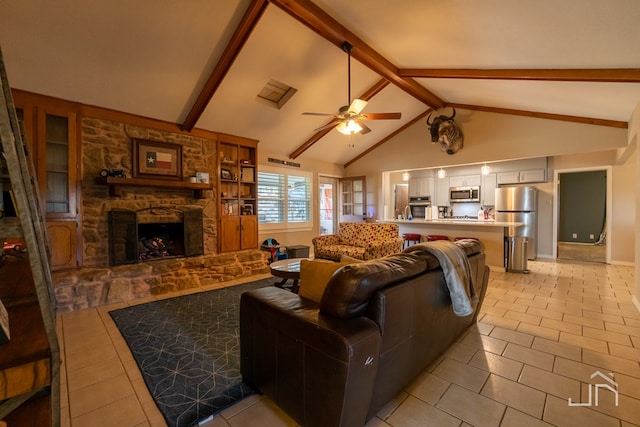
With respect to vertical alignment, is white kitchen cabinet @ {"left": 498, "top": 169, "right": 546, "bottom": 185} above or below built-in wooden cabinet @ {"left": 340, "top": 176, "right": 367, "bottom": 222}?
above

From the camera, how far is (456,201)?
25.4ft

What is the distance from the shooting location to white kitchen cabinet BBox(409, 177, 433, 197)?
8.10 metres

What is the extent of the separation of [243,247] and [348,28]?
400 cm

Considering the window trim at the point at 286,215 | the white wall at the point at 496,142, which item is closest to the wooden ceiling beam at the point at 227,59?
the window trim at the point at 286,215

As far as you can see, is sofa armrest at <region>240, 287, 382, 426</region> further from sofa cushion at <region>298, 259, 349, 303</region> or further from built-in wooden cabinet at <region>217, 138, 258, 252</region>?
built-in wooden cabinet at <region>217, 138, 258, 252</region>

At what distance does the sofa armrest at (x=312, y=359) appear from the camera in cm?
127

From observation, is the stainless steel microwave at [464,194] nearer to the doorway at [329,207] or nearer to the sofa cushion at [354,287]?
the doorway at [329,207]

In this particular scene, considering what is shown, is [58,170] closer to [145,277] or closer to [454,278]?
[145,277]

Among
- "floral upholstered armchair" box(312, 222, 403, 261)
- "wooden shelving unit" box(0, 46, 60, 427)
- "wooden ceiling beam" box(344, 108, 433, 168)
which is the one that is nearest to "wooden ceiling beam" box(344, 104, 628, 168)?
"wooden ceiling beam" box(344, 108, 433, 168)

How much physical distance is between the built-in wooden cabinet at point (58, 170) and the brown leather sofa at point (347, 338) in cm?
335

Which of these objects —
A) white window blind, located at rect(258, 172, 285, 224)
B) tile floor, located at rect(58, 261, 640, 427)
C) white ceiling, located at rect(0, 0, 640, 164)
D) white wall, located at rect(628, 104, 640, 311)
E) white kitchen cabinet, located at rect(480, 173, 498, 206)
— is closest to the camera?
tile floor, located at rect(58, 261, 640, 427)

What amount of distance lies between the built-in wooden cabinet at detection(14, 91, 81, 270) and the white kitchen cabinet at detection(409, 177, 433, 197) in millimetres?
7618

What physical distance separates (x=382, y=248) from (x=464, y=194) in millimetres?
3933

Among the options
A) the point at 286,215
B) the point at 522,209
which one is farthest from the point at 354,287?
the point at 522,209
